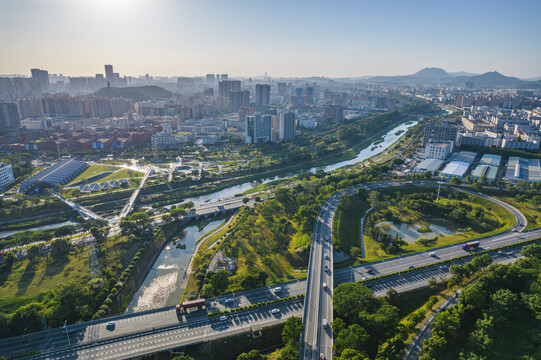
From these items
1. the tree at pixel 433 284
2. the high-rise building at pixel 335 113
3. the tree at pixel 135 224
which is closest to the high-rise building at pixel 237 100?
the high-rise building at pixel 335 113

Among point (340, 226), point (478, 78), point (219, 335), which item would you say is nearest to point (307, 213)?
point (340, 226)

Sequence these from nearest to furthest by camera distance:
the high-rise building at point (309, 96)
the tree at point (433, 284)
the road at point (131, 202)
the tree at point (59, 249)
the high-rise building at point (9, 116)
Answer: the tree at point (433, 284) → the tree at point (59, 249) → the road at point (131, 202) → the high-rise building at point (9, 116) → the high-rise building at point (309, 96)

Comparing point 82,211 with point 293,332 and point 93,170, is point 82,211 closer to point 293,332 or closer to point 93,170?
point 93,170

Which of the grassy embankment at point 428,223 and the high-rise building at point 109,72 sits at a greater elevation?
the high-rise building at point 109,72

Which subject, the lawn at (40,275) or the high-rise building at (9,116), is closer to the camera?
the lawn at (40,275)

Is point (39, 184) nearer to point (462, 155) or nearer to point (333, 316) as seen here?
point (333, 316)

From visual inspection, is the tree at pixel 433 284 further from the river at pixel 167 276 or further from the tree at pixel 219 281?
the river at pixel 167 276

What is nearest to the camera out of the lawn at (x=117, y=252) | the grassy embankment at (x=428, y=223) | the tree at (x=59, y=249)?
the lawn at (x=117, y=252)

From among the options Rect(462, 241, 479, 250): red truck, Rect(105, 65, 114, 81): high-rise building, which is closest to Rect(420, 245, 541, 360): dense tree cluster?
Rect(462, 241, 479, 250): red truck
